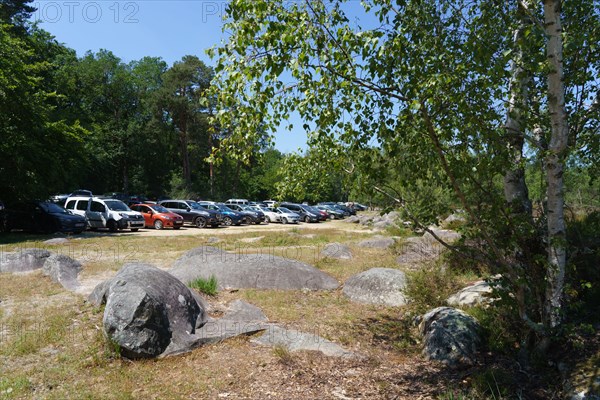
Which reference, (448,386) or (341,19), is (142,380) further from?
(341,19)

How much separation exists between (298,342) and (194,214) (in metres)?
23.7

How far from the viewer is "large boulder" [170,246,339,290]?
8.86 m

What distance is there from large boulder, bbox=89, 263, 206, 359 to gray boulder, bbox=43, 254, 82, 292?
315 centimetres

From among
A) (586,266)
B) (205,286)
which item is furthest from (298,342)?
(586,266)

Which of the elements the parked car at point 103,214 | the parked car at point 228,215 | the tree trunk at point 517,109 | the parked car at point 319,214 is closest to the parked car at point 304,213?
the parked car at point 319,214

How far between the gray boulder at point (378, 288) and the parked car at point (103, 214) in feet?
53.6

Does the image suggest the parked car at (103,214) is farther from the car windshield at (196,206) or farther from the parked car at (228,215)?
the parked car at (228,215)

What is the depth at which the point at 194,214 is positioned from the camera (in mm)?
28031

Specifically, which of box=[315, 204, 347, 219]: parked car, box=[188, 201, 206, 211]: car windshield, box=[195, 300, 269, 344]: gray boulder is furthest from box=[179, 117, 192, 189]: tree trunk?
box=[195, 300, 269, 344]: gray boulder

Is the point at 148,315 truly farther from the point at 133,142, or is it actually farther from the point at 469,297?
the point at 133,142

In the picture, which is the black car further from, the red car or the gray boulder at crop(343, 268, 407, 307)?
the gray boulder at crop(343, 268, 407, 307)

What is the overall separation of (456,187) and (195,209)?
2604 cm

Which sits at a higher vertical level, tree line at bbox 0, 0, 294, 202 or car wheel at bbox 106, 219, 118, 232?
tree line at bbox 0, 0, 294, 202

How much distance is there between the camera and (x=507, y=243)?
4.84m
